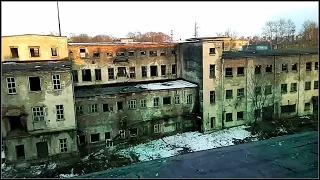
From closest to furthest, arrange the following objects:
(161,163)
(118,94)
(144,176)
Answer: (144,176) < (161,163) < (118,94)

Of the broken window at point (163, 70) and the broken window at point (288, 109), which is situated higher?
the broken window at point (163, 70)

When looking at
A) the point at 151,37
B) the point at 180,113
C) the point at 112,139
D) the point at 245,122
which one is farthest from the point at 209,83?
the point at 151,37

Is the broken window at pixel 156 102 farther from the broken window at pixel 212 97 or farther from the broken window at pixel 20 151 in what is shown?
the broken window at pixel 20 151

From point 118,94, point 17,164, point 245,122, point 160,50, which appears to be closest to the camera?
point 17,164

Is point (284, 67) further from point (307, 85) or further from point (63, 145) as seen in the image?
point (63, 145)

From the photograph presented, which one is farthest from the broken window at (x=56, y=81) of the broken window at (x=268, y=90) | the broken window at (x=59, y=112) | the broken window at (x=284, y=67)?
the broken window at (x=284, y=67)

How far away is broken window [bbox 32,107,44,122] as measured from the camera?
22922mm

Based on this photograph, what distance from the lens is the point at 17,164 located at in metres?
23.1

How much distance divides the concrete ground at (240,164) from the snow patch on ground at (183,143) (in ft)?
13.3

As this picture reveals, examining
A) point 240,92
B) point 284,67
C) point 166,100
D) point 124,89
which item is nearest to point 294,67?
point 284,67

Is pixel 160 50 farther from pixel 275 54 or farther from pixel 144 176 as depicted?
pixel 144 176

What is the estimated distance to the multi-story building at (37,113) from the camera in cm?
2230

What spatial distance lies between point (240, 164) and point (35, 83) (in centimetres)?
1751

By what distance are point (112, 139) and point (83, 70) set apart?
9.69 metres
